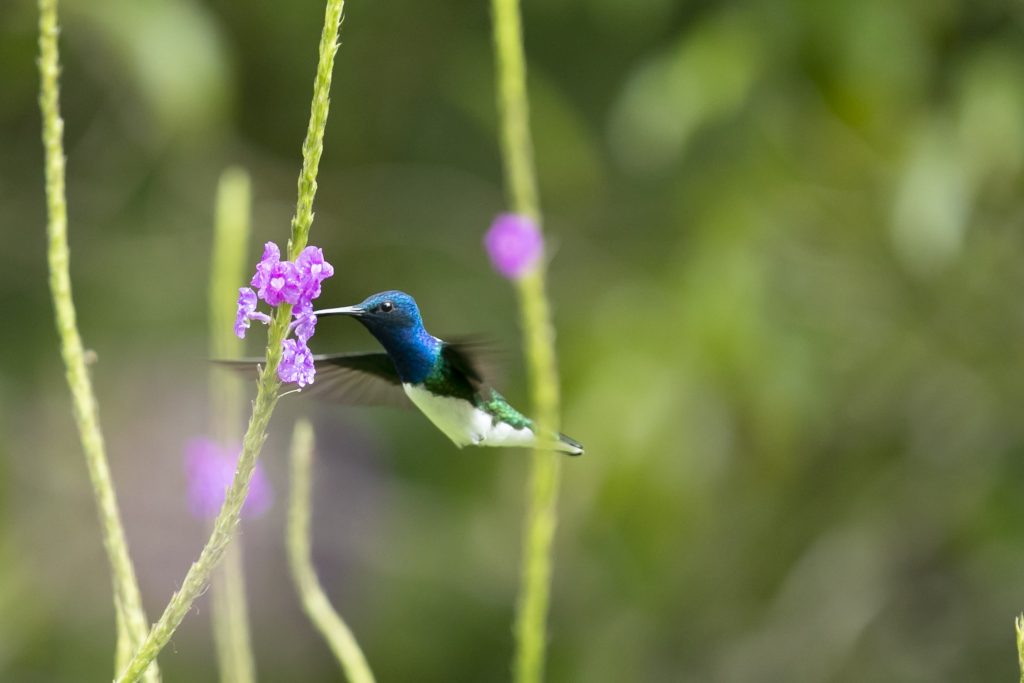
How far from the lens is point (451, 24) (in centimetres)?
428

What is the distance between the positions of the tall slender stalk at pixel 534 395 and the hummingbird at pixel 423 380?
4 centimetres

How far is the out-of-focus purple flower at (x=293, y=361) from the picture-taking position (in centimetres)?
58

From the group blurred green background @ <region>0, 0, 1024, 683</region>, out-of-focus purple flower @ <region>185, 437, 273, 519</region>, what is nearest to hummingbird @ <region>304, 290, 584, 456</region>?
out-of-focus purple flower @ <region>185, 437, 273, 519</region>

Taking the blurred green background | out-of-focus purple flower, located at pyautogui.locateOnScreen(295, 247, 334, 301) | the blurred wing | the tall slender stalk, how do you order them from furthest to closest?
1. the blurred green background
2. the tall slender stalk
3. the blurred wing
4. out-of-focus purple flower, located at pyautogui.locateOnScreen(295, 247, 334, 301)

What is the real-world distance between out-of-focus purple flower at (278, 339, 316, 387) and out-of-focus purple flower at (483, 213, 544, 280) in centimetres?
39

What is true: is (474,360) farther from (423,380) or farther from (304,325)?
(304,325)

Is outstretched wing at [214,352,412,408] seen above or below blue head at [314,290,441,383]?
above

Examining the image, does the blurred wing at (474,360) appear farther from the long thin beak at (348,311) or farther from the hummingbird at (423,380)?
the long thin beak at (348,311)

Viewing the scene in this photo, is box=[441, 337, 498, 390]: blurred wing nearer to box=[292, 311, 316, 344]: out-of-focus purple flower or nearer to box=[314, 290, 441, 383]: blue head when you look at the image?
box=[314, 290, 441, 383]: blue head

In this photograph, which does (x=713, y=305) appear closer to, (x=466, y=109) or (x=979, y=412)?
(x=979, y=412)

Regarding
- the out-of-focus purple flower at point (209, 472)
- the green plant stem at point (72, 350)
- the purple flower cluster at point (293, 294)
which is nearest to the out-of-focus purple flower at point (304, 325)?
the purple flower cluster at point (293, 294)

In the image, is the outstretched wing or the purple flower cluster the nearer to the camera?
the purple flower cluster

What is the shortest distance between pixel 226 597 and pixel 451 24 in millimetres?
3480

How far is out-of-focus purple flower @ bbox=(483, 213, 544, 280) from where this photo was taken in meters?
0.97
